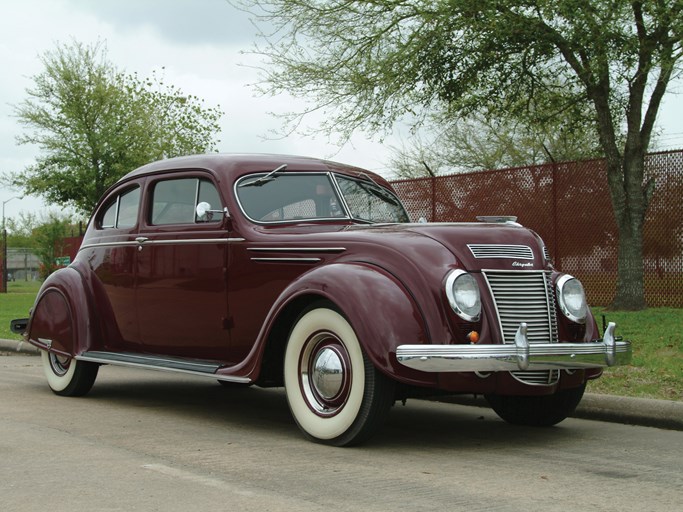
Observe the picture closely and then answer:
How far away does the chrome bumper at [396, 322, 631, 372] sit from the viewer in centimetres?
557

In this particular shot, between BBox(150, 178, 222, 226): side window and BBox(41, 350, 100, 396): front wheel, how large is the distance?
57.9 inches

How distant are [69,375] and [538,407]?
4.03 meters

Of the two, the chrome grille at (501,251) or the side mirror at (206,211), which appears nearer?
the chrome grille at (501,251)

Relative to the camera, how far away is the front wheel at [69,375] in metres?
8.46

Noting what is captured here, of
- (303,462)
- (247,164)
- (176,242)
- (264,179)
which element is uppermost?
(247,164)

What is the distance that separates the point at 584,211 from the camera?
14.4m

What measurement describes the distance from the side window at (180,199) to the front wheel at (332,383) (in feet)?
5.00

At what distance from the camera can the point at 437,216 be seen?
1577 centimetres

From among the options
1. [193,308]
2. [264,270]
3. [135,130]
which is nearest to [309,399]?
[264,270]

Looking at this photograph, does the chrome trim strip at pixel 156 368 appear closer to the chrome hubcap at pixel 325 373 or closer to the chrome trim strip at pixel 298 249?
the chrome hubcap at pixel 325 373

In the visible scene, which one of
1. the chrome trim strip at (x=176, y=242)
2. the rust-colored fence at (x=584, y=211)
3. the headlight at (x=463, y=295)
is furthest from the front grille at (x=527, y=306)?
the rust-colored fence at (x=584, y=211)

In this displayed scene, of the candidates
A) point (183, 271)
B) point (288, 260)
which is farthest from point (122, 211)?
point (288, 260)

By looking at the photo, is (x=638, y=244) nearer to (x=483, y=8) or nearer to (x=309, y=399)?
(x=483, y=8)

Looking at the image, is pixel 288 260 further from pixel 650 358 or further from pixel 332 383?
pixel 650 358
